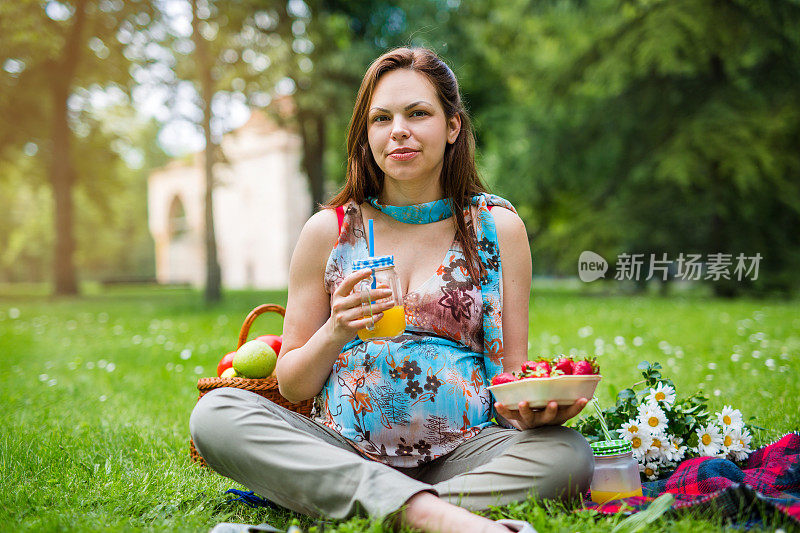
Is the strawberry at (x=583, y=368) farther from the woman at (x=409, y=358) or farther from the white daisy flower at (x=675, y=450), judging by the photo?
the white daisy flower at (x=675, y=450)

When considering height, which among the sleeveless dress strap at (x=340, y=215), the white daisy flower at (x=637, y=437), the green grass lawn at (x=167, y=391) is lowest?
the green grass lawn at (x=167, y=391)

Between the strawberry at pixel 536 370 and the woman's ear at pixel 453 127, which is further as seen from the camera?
the woman's ear at pixel 453 127

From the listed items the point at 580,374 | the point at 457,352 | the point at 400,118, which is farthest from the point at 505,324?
the point at 400,118

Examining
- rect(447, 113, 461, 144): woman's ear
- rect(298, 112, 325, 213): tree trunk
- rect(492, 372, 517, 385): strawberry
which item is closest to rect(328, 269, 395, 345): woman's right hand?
rect(492, 372, 517, 385): strawberry

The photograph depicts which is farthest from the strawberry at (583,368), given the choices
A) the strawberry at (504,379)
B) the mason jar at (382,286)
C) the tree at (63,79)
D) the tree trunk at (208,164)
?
the tree at (63,79)

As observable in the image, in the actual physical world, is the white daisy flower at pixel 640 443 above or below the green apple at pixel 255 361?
below

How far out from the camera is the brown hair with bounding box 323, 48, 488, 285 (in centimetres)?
287

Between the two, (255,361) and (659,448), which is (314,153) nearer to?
(255,361)

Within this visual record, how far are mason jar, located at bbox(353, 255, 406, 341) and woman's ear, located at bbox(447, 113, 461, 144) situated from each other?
2.87 feet

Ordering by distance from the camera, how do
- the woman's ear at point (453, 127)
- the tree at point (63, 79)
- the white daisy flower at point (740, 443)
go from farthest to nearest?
the tree at point (63, 79) → the white daisy flower at point (740, 443) → the woman's ear at point (453, 127)

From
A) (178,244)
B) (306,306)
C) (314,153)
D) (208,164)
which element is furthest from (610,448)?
(178,244)

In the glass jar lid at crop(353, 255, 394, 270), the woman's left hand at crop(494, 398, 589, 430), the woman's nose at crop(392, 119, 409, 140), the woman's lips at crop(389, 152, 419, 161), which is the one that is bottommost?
the woman's left hand at crop(494, 398, 589, 430)

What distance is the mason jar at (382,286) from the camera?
91.4 inches

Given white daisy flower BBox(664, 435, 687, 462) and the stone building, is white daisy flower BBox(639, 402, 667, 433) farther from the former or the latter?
the stone building
